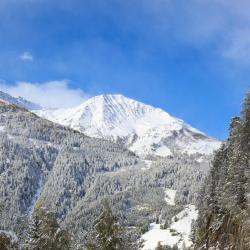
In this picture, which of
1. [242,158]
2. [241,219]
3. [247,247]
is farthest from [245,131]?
[247,247]

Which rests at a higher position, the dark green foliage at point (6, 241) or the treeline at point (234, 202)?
the treeline at point (234, 202)

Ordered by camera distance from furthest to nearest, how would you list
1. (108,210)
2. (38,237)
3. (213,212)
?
(213,212) → (108,210) → (38,237)

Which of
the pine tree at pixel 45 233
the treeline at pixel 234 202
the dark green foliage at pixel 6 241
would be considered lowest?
the dark green foliage at pixel 6 241

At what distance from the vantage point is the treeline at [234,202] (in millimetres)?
60031

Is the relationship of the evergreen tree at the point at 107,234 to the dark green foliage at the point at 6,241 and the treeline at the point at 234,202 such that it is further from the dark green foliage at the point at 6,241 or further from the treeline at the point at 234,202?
the treeline at the point at 234,202

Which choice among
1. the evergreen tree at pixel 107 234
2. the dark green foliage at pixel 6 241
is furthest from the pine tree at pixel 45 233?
the dark green foliage at pixel 6 241

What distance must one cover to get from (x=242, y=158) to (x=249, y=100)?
1055cm

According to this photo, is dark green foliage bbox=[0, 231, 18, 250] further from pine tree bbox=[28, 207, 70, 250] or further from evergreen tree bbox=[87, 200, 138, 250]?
evergreen tree bbox=[87, 200, 138, 250]

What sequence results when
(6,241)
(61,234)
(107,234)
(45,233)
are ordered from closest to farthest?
(6,241), (45,233), (61,234), (107,234)

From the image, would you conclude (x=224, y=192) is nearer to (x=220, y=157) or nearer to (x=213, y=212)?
(x=213, y=212)

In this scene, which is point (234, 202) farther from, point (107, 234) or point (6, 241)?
point (6, 241)

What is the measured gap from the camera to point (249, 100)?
73.6 meters

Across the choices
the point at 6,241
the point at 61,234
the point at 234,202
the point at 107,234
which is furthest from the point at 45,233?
the point at 234,202

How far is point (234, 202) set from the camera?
6456 cm
